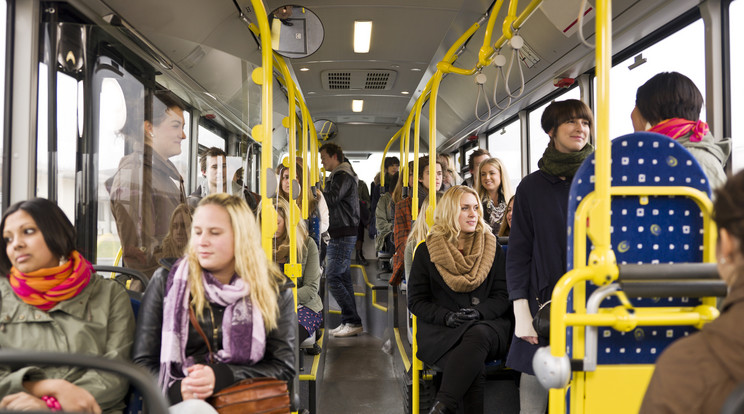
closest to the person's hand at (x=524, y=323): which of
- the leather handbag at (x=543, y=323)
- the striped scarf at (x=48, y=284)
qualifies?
the leather handbag at (x=543, y=323)

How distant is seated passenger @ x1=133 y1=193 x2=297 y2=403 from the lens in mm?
1982

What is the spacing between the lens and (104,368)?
1243 mm

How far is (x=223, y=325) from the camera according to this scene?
80.4 inches

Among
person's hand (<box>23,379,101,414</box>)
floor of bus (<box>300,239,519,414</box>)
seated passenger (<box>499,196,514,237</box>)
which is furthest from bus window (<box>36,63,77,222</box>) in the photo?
seated passenger (<box>499,196,514,237</box>)

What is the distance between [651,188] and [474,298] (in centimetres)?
192

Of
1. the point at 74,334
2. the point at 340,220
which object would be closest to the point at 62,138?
the point at 74,334

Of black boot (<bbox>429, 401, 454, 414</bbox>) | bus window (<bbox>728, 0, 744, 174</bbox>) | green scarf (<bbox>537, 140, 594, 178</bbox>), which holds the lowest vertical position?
black boot (<bbox>429, 401, 454, 414</bbox>)

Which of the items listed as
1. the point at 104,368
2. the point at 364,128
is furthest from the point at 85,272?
the point at 364,128

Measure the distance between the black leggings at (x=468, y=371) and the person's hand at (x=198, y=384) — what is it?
1.49 m

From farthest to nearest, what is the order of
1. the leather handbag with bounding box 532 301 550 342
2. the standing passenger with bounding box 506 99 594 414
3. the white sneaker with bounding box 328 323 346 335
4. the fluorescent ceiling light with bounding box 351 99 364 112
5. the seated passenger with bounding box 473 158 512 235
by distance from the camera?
the fluorescent ceiling light with bounding box 351 99 364 112
the white sneaker with bounding box 328 323 346 335
the seated passenger with bounding box 473 158 512 235
the standing passenger with bounding box 506 99 594 414
the leather handbag with bounding box 532 301 550 342

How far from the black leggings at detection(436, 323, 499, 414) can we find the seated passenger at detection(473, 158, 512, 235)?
1491 millimetres

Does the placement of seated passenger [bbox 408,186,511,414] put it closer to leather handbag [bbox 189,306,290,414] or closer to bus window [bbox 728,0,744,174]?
leather handbag [bbox 189,306,290,414]

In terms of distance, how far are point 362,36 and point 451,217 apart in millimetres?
2510

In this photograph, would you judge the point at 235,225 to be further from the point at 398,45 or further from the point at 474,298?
the point at 398,45
